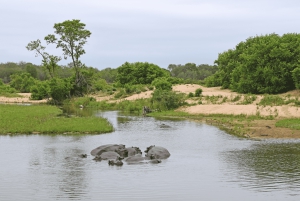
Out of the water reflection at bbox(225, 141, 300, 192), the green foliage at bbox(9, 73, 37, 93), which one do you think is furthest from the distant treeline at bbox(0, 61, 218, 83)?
the water reflection at bbox(225, 141, 300, 192)

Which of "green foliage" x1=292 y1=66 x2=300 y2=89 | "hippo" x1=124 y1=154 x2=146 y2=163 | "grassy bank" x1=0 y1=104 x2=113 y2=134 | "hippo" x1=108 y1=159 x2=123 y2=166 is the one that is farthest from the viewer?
"green foliage" x1=292 y1=66 x2=300 y2=89

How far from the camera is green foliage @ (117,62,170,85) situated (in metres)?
75.1

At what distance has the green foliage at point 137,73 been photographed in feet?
246

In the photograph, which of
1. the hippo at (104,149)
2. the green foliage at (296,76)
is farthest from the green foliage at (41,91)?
the hippo at (104,149)

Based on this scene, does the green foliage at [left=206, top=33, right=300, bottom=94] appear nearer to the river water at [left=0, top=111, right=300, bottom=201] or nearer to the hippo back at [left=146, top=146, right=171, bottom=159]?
the river water at [left=0, top=111, right=300, bottom=201]

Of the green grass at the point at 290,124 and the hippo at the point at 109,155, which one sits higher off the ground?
the green grass at the point at 290,124

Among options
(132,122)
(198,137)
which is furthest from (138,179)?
(132,122)

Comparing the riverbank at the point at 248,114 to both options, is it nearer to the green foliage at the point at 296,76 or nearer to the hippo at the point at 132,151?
the green foliage at the point at 296,76

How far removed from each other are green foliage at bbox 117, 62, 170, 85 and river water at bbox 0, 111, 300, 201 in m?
49.2

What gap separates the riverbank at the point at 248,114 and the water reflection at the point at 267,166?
13.4ft

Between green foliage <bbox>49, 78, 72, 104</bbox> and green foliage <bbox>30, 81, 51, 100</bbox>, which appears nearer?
green foliage <bbox>49, 78, 72, 104</bbox>

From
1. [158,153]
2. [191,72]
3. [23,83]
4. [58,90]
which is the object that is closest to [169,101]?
[58,90]

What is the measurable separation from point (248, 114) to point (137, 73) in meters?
40.9

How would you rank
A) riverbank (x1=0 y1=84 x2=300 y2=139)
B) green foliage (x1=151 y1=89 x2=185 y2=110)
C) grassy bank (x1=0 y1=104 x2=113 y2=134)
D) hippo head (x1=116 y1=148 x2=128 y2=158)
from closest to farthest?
hippo head (x1=116 y1=148 x2=128 y2=158) < grassy bank (x1=0 y1=104 x2=113 y2=134) < riverbank (x1=0 y1=84 x2=300 y2=139) < green foliage (x1=151 y1=89 x2=185 y2=110)
